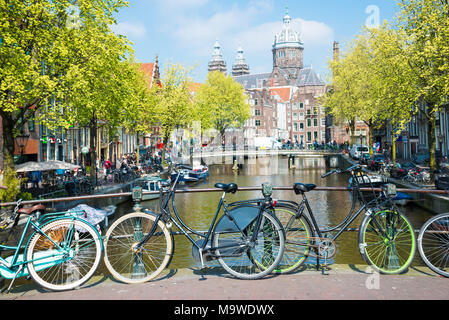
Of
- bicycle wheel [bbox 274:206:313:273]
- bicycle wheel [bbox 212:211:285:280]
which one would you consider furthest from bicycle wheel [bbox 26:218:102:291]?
bicycle wheel [bbox 274:206:313:273]

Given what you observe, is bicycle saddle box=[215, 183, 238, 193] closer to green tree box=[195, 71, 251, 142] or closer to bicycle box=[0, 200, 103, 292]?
bicycle box=[0, 200, 103, 292]

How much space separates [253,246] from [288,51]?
156m

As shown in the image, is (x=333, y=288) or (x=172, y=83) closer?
(x=333, y=288)

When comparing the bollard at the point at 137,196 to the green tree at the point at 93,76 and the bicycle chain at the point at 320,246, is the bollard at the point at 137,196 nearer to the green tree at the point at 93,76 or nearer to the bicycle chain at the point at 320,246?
the bicycle chain at the point at 320,246

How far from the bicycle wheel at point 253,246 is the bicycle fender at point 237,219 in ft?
0.22

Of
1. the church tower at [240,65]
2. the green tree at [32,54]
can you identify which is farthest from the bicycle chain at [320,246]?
the church tower at [240,65]

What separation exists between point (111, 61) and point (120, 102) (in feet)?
12.5

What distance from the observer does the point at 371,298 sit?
4.66m

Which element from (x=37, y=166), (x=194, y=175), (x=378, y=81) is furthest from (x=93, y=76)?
(x=194, y=175)

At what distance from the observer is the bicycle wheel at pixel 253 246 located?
5449 mm

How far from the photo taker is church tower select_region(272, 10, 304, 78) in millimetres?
154000

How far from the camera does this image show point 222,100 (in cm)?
7075

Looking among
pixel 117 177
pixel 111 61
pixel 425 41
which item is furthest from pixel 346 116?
pixel 111 61
